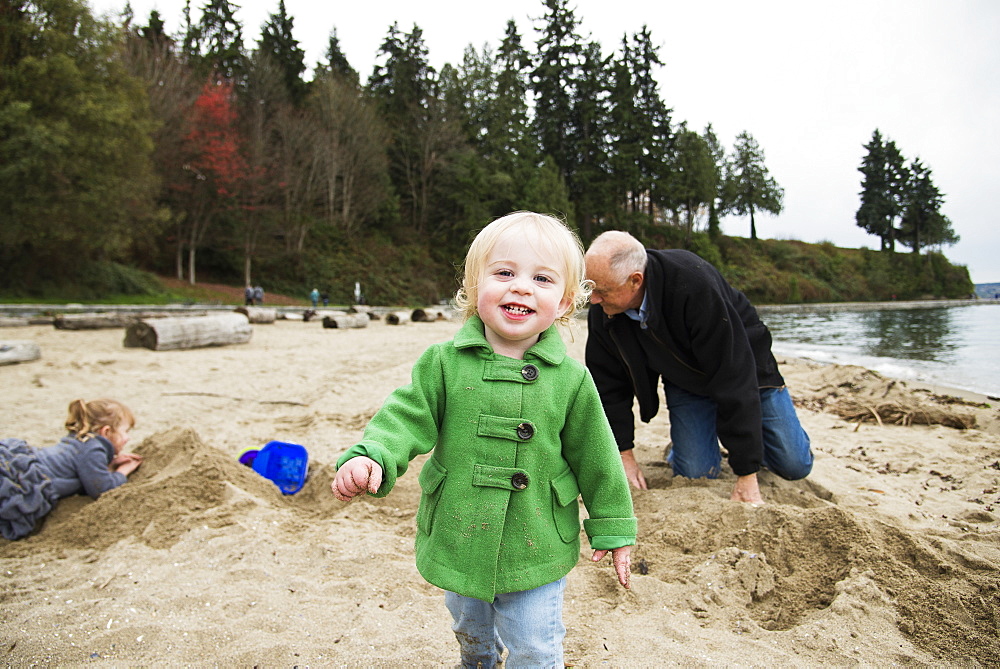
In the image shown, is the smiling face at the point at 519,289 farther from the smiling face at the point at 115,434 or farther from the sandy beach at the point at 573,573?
the smiling face at the point at 115,434

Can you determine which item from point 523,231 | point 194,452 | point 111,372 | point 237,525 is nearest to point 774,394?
point 523,231

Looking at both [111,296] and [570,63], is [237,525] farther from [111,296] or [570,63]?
[570,63]

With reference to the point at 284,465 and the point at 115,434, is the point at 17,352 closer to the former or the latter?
the point at 115,434

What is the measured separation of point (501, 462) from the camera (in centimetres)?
165

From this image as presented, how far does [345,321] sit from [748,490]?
1322 cm

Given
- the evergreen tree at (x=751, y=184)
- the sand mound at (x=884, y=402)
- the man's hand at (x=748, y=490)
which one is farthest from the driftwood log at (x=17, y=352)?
the evergreen tree at (x=751, y=184)

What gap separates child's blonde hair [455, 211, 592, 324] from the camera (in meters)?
1.75

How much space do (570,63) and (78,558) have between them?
154ft

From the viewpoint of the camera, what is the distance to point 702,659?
1.98 metres

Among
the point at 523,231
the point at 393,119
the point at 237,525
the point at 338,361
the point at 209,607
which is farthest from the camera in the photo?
the point at 393,119

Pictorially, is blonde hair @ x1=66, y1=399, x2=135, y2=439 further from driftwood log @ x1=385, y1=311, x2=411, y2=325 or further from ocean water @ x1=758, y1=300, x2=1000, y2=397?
driftwood log @ x1=385, y1=311, x2=411, y2=325

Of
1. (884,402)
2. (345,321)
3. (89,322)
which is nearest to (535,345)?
(884,402)

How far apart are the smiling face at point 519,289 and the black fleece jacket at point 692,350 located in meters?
1.68

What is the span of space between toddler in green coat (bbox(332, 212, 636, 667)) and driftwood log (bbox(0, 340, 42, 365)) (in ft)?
27.3
